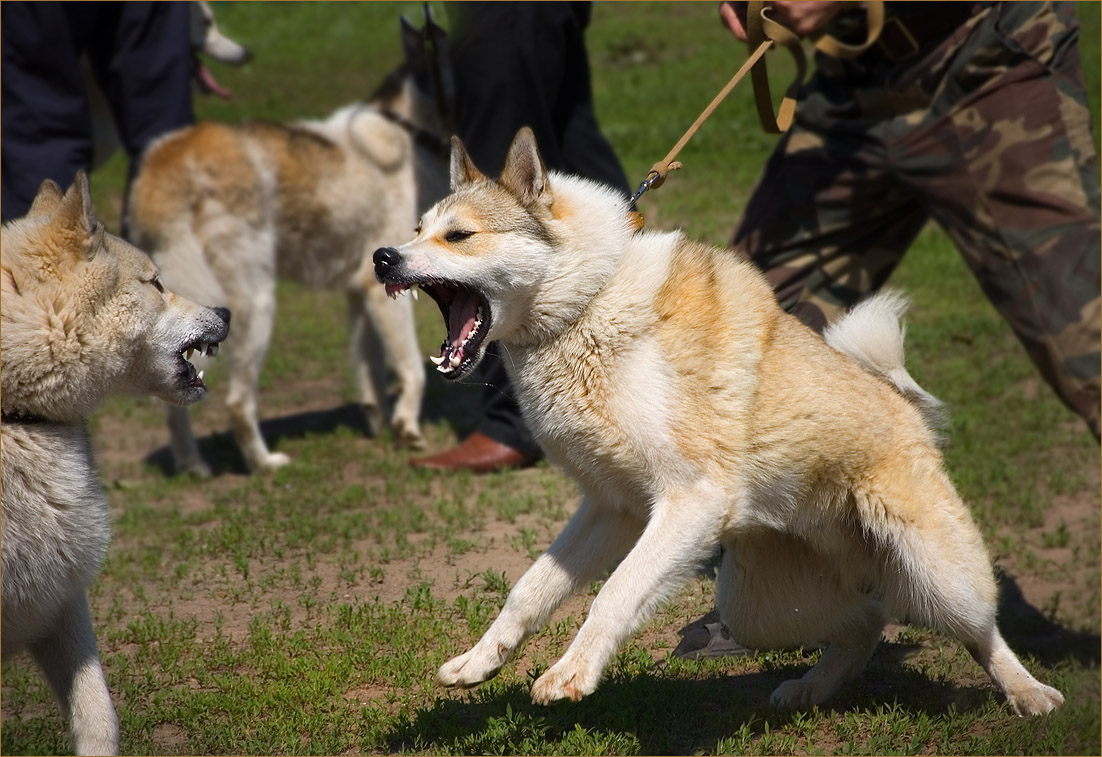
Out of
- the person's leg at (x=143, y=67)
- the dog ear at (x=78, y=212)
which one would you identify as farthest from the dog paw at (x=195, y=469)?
the dog ear at (x=78, y=212)

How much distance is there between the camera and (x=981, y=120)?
4262 millimetres

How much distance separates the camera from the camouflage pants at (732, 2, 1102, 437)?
161 inches

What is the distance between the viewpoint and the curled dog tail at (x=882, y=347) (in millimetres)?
3789

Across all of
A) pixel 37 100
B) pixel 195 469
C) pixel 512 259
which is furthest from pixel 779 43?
pixel 195 469

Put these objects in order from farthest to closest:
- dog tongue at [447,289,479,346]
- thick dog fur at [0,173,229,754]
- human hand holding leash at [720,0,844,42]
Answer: human hand holding leash at [720,0,844,42] → dog tongue at [447,289,479,346] → thick dog fur at [0,173,229,754]

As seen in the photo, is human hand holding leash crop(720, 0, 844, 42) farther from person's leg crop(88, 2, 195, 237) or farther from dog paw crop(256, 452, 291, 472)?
dog paw crop(256, 452, 291, 472)

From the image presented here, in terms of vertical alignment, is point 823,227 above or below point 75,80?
above

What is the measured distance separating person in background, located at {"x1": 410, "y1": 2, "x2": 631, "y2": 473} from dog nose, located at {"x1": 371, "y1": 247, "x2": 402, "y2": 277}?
2.39 meters

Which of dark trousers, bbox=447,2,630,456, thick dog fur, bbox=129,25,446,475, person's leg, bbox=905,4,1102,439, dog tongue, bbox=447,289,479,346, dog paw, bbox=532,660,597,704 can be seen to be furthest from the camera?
thick dog fur, bbox=129,25,446,475

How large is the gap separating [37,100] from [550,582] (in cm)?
438

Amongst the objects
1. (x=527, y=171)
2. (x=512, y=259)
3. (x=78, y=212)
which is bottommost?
(x=78, y=212)

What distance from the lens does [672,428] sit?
10.2 ft

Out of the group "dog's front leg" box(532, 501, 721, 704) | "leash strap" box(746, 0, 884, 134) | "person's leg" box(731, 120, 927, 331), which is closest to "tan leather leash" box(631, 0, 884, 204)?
"leash strap" box(746, 0, 884, 134)

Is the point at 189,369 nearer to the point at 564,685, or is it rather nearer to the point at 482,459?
the point at 564,685
